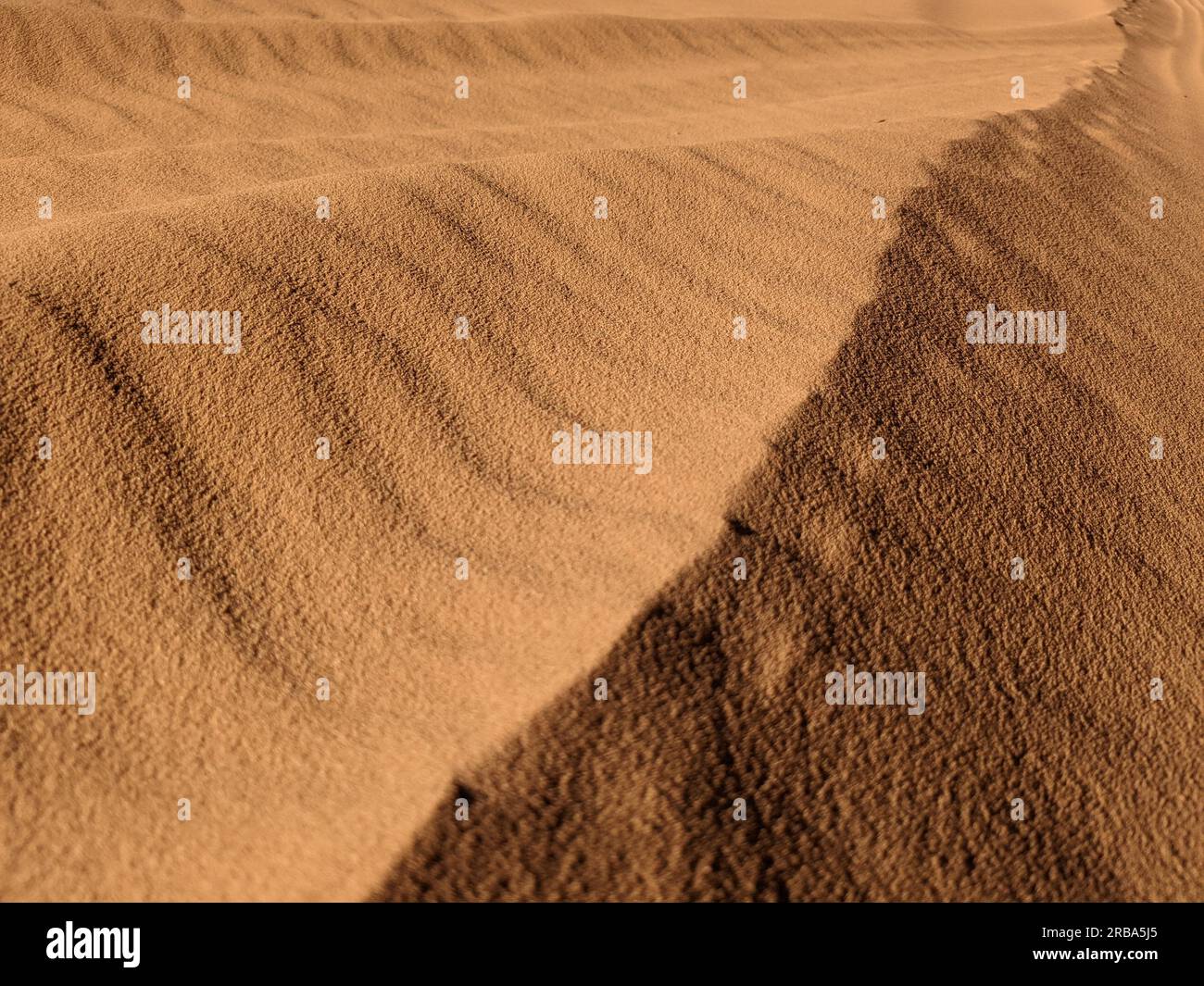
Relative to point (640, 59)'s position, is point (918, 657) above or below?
below

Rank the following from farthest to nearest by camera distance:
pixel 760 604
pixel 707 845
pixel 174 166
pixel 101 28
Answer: pixel 101 28 → pixel 174 166 → pixel 760 604 → pixel 707 845

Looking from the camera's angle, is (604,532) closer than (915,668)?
No

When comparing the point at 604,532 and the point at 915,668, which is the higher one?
the point at 604,532
